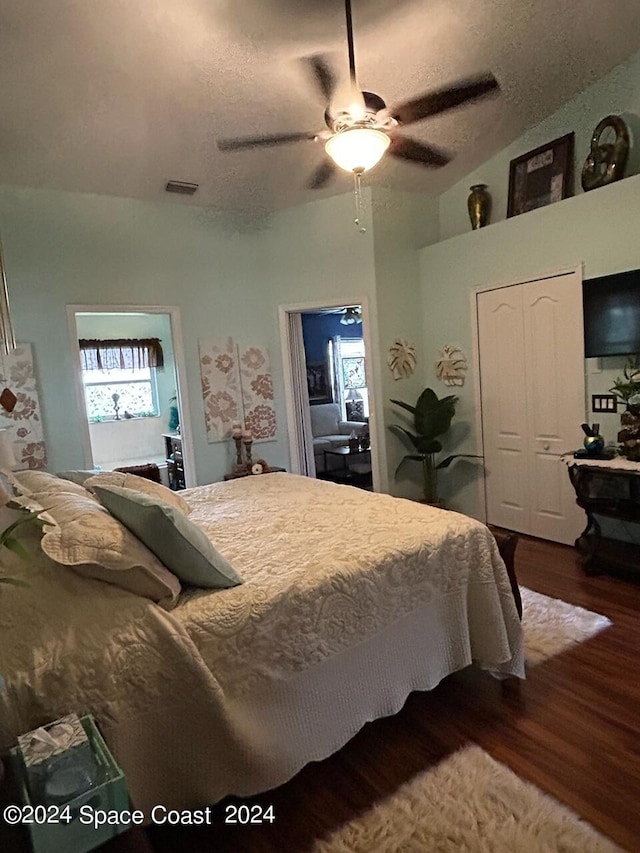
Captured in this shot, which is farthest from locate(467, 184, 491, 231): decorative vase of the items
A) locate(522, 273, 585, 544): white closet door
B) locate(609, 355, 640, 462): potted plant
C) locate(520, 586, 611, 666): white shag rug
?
locate(520, 586, 611, 666): white shag rug

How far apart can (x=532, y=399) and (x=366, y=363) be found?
1.49 m

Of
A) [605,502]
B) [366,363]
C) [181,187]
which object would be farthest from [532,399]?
[181,187]

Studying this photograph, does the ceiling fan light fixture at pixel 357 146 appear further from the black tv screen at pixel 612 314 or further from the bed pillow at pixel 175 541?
the black tv screen at pixel 612 314

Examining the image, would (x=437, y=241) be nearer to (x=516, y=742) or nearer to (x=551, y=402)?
(x=551, y=402)

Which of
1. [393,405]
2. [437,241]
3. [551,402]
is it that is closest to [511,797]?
[551,402]

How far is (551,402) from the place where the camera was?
403 cm

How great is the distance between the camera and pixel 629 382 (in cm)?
340

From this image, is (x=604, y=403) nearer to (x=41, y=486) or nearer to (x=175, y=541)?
(x=175, y=541)

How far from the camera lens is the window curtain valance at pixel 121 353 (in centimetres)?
707

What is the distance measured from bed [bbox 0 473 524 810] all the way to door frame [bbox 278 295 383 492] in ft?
8.07

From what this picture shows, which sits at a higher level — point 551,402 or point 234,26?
point 234,26

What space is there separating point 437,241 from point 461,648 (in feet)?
13.3

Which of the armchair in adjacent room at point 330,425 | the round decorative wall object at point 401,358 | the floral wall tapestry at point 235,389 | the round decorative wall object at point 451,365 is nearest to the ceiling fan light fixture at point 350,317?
the armchair in adjacent room at point 330,425

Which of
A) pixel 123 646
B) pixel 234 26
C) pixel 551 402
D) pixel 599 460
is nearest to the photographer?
pixel 123 646
